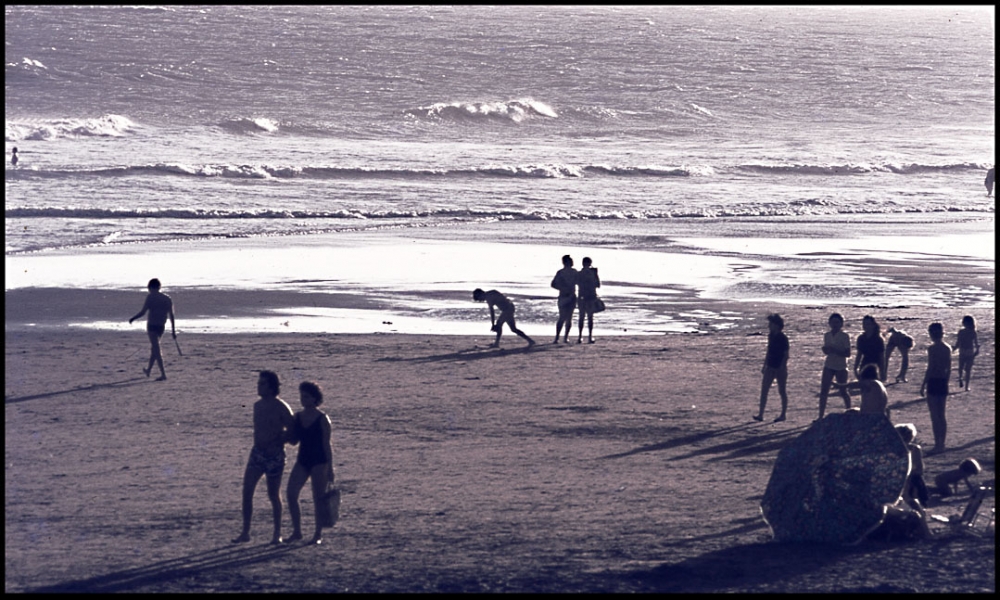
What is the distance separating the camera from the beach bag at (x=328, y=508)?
357 inches

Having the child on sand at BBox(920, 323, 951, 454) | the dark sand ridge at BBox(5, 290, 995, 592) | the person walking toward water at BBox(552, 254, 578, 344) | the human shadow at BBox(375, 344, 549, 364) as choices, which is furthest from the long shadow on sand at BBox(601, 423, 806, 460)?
the person walking toward water at BBox(552, 254, 578, 344)

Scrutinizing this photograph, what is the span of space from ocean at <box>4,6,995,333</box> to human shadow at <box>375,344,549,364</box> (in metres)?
2.00

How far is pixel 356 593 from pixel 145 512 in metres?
2.59

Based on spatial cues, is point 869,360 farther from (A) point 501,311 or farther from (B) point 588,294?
(A) point 501,311

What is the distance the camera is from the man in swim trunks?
908 cm

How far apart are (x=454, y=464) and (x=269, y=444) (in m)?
2.55

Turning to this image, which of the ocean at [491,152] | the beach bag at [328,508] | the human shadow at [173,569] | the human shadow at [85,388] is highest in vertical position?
the ocean at [491,152]

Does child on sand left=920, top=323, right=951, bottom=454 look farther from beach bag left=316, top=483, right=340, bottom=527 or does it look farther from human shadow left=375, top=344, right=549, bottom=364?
human shadow left=375, top=344, right=549, bottom=364

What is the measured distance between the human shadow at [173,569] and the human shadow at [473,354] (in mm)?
7064

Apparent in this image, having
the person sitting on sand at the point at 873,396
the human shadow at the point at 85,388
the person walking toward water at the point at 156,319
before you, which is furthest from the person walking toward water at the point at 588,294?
the person sitting on sand at the point at 873,396

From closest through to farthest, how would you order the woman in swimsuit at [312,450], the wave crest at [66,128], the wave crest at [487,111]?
1. the woman in swimsuit at [312,450]
2. the wave crest at [66,128]
3. the wave crest at [487,111]

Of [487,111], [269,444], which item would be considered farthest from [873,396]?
[487,111]

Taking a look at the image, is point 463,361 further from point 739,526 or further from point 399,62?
point 399,62

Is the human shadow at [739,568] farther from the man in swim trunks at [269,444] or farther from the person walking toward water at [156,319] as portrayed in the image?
the person walking toward water at [156,319]
